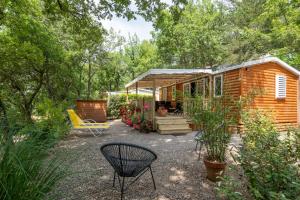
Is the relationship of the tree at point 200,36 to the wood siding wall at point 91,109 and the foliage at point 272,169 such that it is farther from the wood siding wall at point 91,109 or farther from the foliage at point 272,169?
the foliage at point 272,169

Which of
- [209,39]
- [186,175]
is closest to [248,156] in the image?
[186,175]

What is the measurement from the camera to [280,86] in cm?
903

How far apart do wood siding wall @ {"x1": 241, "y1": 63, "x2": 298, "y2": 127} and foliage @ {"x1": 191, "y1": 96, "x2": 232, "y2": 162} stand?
16.6 feet

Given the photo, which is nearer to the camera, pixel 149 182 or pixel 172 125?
pixel 149 182

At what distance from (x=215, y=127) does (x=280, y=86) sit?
296 inches

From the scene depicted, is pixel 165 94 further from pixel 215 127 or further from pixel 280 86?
pixel 215 127

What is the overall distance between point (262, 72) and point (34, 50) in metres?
8.75

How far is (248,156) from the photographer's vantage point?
248 centimetres

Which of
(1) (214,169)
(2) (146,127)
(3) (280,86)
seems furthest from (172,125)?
(3) (280,86)

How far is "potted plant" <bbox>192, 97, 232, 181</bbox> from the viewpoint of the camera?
329 centimetres

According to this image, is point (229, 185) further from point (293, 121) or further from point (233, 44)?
point (233, 44)

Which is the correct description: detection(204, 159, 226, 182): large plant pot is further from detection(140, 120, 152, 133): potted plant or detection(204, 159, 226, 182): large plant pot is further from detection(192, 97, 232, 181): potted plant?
detection(140, 120, 152, 133): potted plant

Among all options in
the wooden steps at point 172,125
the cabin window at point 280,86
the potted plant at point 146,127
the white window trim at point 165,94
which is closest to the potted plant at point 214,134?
the wooden steps at point 172,125

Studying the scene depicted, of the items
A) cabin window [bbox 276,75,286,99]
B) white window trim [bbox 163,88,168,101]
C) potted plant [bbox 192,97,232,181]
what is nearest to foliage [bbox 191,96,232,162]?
potted plant [bbox 192,97,232,181]
